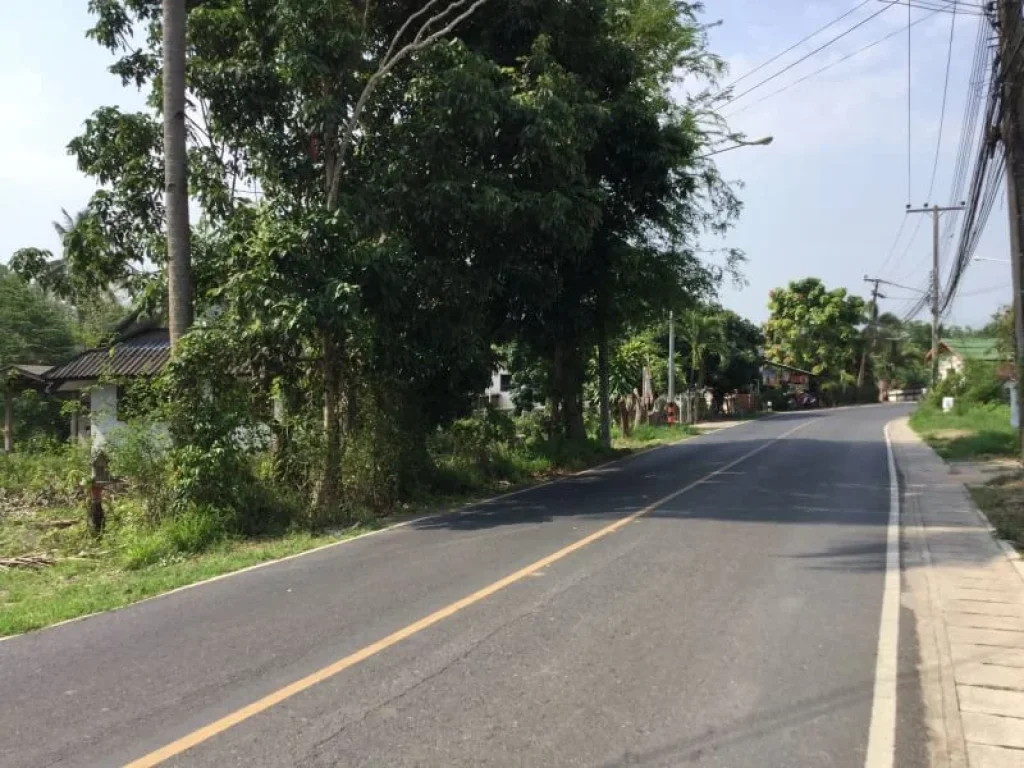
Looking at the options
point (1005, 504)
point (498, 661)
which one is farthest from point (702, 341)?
point (498, 661)

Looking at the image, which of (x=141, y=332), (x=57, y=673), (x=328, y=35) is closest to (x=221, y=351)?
(x=328, y=35)

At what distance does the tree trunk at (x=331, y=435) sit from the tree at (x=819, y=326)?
6439 cm

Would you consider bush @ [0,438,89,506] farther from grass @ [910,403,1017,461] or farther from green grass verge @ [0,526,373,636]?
grass @ [910,403,1017,461]

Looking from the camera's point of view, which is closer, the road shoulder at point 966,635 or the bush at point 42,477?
the road shoulder at point 966,635

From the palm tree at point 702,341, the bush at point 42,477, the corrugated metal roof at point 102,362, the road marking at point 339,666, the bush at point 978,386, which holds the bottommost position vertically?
the road marking at point 339,666

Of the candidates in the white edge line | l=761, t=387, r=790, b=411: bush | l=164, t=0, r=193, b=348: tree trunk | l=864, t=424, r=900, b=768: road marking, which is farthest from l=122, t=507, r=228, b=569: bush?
l=761, t=387, r=790, b=411: bush

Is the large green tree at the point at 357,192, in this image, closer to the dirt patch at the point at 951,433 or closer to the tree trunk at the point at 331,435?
the tree trunk at the point at 331,435

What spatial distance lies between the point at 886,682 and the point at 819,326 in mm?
70671

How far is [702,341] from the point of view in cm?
5012

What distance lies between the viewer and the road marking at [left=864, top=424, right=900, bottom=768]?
14.5ft

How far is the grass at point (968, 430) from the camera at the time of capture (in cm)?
2241

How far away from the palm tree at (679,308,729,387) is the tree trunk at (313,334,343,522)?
117 feet

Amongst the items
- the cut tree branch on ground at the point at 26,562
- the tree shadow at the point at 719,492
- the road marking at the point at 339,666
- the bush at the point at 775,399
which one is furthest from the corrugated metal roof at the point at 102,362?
the bush at the point at 775,399

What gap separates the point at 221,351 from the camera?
40.5ft
